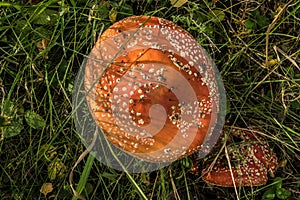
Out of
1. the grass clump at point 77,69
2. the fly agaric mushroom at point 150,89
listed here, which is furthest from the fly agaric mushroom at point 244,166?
the fly agaric mushroom at point 150,89

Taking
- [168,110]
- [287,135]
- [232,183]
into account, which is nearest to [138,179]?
[232,183]

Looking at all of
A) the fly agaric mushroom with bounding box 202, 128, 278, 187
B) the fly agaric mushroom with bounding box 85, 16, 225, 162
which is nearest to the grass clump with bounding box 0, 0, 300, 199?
the fly agaric mushroom with bounding box 202, 128, 278, 187

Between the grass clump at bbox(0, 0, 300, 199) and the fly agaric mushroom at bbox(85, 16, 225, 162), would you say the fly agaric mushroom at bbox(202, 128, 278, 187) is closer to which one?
the grass clump at bbox(0, 0, 300, 199)

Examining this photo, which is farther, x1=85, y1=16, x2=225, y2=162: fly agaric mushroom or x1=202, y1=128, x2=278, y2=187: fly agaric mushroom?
x1=202, y1=128, x2=278, y2=187: fly agaric mushroom

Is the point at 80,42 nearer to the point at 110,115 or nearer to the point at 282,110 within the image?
the point at 110,115

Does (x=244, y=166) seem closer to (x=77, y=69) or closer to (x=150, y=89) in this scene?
(x=150, y=89)
